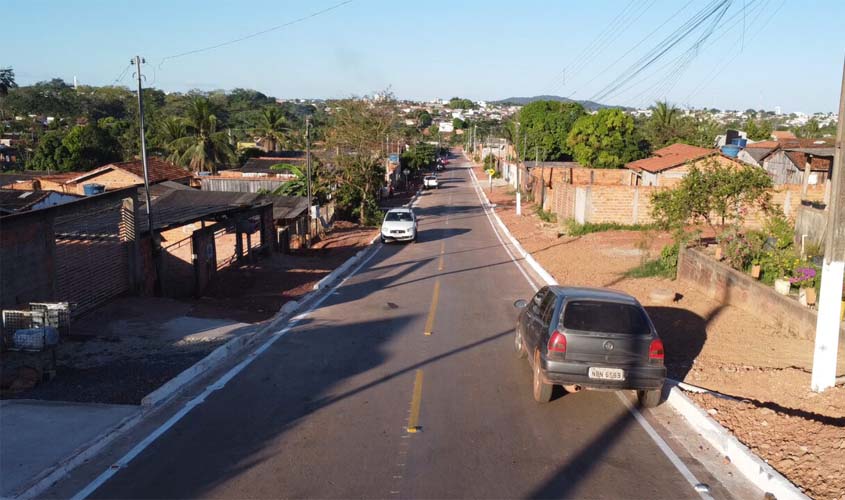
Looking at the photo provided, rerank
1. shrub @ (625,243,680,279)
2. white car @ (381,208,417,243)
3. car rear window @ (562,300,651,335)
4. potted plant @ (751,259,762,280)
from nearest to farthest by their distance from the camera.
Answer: car rear window @ (562,300,651,335), potted plant @ (751,259,762,280), shrub @ (625,243,680,279), white car @ (381,208,417,243)

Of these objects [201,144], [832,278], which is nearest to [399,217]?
[832,278]

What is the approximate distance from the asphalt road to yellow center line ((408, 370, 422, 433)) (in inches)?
1.2

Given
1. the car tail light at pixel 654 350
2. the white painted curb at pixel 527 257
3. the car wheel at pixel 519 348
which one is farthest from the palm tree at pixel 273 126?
the car tail light at pixel 654 350

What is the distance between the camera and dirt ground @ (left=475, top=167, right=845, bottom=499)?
Answer: 6.95 meters

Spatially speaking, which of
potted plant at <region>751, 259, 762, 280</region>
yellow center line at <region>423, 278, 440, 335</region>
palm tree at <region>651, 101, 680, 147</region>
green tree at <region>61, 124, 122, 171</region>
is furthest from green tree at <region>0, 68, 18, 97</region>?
palm tree at <region>651, 101, 680, 147</region>

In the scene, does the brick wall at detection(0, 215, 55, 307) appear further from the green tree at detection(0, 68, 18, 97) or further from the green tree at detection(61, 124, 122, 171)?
the green tree at detection(61, 124, 122, 171)

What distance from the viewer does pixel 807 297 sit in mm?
12477

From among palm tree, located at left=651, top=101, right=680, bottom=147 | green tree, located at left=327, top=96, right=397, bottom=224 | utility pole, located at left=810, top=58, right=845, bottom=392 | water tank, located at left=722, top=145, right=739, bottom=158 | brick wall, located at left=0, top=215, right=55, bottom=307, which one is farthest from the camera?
palm tree, located at left=651, top=101, right=680, bottom=147

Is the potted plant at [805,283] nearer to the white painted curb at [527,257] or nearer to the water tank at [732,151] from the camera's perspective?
the white painted curb at [527,257]

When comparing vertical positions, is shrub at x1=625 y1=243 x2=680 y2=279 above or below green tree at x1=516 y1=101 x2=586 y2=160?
below

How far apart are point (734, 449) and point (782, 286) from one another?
24.4ft

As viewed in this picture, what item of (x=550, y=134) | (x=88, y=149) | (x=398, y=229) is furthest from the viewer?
(x=550, y=134)

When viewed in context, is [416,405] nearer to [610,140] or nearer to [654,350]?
[654,350]

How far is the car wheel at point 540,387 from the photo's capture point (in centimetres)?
898
